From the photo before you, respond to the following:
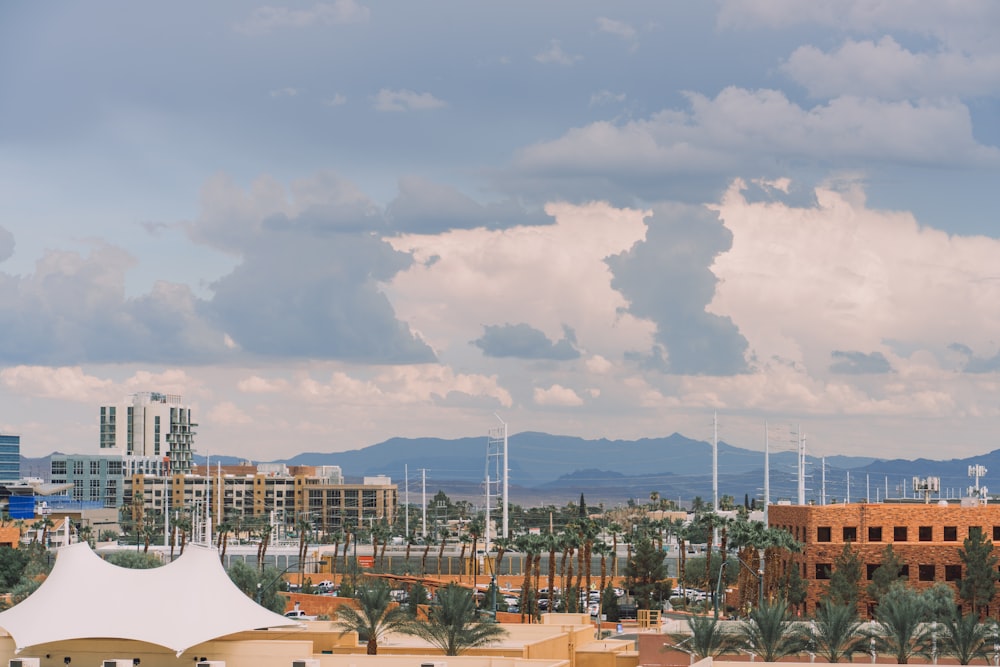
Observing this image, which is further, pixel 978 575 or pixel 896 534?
pixel 896 534

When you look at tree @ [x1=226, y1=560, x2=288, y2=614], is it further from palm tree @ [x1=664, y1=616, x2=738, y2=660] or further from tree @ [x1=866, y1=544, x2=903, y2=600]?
tree @ [x1=866, y1=544, x2=903, y2=600]

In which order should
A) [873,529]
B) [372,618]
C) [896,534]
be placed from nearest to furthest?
[372,618] → [873,529] → [896,534]

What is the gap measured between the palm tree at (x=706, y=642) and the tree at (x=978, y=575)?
56078 millimetres

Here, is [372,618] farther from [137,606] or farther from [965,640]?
[965,640]

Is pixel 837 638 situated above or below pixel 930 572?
above

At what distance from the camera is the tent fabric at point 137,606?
2357 inches

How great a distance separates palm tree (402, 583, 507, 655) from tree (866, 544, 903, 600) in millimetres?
57138

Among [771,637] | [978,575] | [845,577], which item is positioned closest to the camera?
[771,637]

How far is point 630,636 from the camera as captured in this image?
96.0 meters

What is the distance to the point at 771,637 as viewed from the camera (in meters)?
63.6

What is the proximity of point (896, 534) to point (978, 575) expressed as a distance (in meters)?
13.0

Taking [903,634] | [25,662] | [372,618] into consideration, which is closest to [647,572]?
[903,634]

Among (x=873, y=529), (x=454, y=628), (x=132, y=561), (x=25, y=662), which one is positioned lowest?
(x=132, y=561)

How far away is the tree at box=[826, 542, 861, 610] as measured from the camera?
116812 mm
